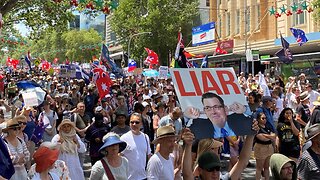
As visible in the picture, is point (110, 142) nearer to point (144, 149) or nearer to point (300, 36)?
point (144, 149)

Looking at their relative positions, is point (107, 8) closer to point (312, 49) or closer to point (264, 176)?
point (264, 176)

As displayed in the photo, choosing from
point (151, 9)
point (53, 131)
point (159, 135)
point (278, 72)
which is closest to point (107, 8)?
point (53, 131)

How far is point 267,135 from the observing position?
7539 millimetres

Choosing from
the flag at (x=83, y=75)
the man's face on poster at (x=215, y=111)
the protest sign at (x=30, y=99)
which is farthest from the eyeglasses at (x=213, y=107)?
the flag at (x=83, y=75)

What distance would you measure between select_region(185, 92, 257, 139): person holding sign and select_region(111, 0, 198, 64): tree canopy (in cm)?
4079

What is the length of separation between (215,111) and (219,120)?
0.33 ft

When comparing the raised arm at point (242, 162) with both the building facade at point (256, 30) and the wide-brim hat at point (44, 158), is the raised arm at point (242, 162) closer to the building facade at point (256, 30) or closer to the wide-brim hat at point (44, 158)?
the wide-brim hat at point (44, 158)

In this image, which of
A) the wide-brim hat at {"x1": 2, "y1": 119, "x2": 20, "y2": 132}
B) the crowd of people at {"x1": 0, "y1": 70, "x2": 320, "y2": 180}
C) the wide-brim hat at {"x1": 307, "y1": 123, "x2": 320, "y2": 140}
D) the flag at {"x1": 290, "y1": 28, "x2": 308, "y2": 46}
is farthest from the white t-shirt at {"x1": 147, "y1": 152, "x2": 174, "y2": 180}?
the flag at {"x1": 290, "y1": 28, "x2": 308, "y2": 46}

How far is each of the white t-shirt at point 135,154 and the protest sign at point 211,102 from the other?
169 centimetres

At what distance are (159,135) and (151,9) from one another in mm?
41559

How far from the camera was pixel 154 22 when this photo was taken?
45.3 meters

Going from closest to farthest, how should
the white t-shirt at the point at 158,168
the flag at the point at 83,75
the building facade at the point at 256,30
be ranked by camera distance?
1. the white t-shirt at the point at 158,168
2. the flag at the point at 83,75
3. the building facade at the point at 256,30

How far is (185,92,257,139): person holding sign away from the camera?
14.2ft

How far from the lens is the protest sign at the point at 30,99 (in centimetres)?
886
